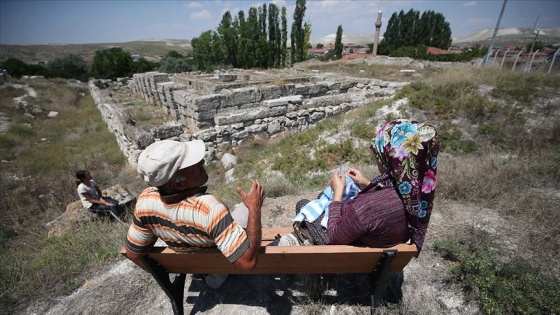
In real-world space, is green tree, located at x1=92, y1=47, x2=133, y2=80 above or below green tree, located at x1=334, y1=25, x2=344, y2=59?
below

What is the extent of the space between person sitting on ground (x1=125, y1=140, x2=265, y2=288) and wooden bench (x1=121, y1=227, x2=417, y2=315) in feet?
0.57

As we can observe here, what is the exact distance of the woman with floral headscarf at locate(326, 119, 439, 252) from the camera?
1.68 metres

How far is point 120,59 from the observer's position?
29.9 meters

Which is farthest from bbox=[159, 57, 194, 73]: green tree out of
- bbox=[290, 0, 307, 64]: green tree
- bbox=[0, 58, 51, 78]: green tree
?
bbox=[290, 0, 307, 64]: green tree

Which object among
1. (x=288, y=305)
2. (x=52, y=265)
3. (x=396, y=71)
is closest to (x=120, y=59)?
(x=396, y=71)

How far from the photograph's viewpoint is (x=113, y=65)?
29.6 meters

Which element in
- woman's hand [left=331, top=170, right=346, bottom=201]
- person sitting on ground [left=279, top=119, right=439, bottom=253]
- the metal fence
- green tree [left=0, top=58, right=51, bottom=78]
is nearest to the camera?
person sitting on ground [left=279, top=119, right=439, bottom=253]

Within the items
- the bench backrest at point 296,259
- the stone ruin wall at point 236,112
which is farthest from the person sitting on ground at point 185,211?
the stone ruin wall at point 236,112

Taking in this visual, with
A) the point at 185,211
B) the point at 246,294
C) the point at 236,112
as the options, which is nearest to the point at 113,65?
the point at 236,112

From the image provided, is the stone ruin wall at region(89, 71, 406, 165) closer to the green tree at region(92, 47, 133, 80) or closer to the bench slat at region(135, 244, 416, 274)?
the bench slat at region(135, 244, 416, 274)

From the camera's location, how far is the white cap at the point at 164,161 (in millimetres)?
1572

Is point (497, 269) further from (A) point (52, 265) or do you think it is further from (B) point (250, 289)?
(A) point (52, 265)

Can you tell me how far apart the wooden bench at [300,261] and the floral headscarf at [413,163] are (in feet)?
1.01

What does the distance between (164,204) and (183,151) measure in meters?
0.42
